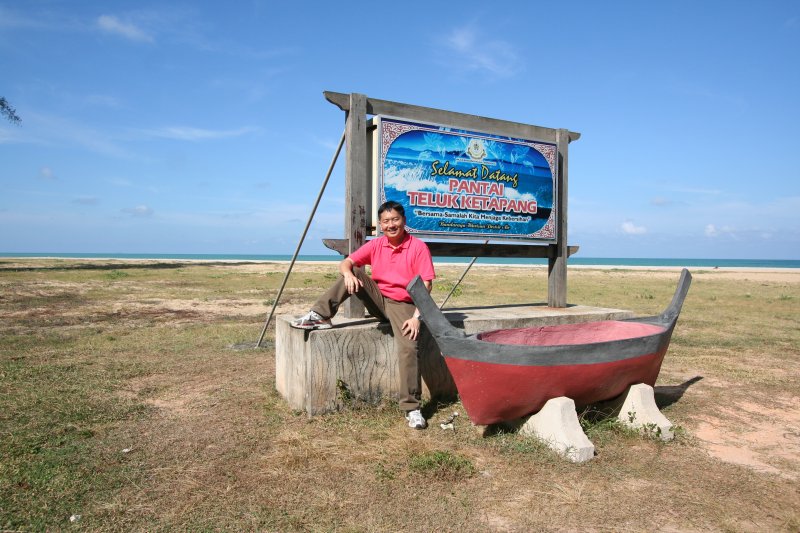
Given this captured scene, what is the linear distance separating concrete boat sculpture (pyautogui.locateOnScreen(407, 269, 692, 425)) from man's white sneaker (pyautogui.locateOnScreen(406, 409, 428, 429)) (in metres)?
0.55

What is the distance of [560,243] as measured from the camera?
7.98 m

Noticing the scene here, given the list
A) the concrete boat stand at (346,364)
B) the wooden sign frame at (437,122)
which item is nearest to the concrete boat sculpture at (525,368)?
the concrete boat stand at (346,364)

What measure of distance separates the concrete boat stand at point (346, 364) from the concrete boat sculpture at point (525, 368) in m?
1.09

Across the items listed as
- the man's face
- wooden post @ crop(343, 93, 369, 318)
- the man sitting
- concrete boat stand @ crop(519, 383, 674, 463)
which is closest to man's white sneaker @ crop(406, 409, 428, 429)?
the man sitting

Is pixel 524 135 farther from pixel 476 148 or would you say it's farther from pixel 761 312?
pixel 761 312

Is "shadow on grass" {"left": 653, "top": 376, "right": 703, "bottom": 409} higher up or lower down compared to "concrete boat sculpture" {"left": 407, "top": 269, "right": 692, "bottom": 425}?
lower down

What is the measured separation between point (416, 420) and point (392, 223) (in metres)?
1.84

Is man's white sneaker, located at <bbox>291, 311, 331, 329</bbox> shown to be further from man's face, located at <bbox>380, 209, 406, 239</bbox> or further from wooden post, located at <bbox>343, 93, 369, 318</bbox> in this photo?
man's face, located at <bbox>380, 209, 406, 239</bbox>

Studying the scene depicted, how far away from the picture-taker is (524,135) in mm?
7512

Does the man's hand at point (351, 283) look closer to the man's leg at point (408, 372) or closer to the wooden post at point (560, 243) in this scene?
the man's leg at point (408, 372)

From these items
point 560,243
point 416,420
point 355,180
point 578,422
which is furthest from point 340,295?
point 560,243

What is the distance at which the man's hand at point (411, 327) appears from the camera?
5016mm

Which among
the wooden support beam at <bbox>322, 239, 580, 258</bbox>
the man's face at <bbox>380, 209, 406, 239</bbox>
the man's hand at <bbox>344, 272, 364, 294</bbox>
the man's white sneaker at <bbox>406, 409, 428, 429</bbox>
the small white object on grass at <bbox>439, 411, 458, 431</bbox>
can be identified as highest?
the man's face at <bbox>380, 209, 406, 239</bbox>

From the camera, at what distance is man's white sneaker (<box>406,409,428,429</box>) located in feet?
16.2
